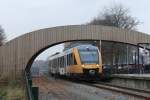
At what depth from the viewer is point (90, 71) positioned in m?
50.1

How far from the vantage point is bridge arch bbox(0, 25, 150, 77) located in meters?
59.2

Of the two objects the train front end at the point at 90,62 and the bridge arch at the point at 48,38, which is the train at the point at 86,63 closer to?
the train front end at the point at 90,62

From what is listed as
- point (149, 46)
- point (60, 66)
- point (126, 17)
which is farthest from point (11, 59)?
point (126, 17)

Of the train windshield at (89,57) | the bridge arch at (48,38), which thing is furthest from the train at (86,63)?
the bridge arch at (48,38)

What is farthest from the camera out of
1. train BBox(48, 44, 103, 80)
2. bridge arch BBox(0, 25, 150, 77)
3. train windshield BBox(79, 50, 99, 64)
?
bridge arch BBox(0, 25, 150, 77)

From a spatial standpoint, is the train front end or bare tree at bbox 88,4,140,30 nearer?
the train front end

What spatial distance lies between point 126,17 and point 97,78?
5509 centimetres

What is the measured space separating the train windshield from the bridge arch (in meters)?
9.65

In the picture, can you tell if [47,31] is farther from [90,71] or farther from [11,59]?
[90,71]

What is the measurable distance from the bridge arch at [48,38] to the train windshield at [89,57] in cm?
965

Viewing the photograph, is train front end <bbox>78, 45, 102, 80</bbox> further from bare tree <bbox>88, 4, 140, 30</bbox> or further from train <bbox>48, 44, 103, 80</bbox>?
bare tree <bbox>88, 4, 140, 30</bbox>

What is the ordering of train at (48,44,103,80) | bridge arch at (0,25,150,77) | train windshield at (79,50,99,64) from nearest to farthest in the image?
train at (48,44,103,80), train windshield at (79,50,99,64), bridge arch at (0,25,150,77)

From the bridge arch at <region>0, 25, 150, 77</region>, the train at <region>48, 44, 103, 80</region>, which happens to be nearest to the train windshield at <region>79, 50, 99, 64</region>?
the train at <region>48, 44, 103, 80</region>

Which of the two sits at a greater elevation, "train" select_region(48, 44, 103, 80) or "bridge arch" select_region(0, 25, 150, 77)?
"bridge arch" select_region(0, 25, 150, 77)
